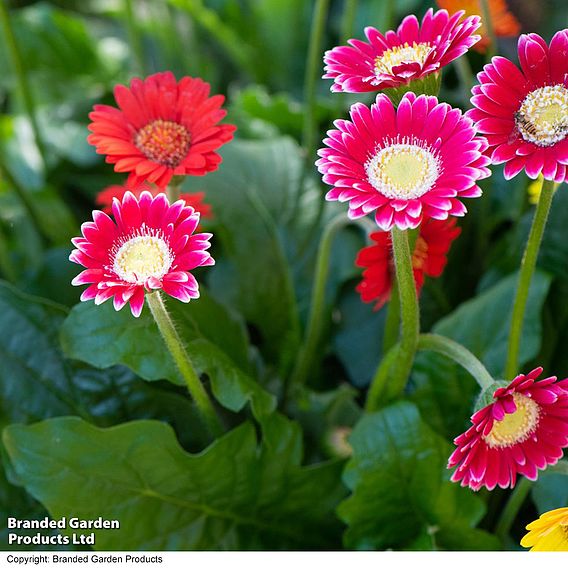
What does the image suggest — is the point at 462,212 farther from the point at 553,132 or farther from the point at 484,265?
the point at 484,265

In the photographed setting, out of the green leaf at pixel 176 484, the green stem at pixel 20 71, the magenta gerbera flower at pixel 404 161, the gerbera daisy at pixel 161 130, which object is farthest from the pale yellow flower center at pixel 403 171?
the green stem at pixel 20 71

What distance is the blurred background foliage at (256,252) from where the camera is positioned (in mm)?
626

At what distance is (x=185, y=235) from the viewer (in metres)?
0.43

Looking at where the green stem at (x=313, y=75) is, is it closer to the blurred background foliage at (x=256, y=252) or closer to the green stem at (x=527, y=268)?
the blurred background foliage at (x=256, y=252)

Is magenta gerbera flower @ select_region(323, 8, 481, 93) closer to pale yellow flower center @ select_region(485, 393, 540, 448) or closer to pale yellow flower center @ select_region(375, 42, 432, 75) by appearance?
pale yellow flower center @ select_region(375, 42, 432, 75)

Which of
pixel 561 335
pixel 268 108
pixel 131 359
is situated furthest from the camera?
pixel 268 108

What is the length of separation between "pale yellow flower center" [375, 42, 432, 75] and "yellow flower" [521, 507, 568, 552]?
26cm

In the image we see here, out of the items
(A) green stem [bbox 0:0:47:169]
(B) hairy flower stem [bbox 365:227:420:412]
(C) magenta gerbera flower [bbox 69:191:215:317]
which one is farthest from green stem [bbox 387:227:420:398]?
(A) green stem [bbox 0:0:47:169]

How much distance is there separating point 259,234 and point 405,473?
→ 10.4 inches

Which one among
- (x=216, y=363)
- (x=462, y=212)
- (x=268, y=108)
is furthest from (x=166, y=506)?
(x=268, y=108)

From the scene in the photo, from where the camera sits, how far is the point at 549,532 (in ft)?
1.55

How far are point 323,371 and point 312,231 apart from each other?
126 millimetres

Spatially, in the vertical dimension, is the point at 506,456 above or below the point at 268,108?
below

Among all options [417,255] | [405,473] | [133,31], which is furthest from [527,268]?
[133,31]
